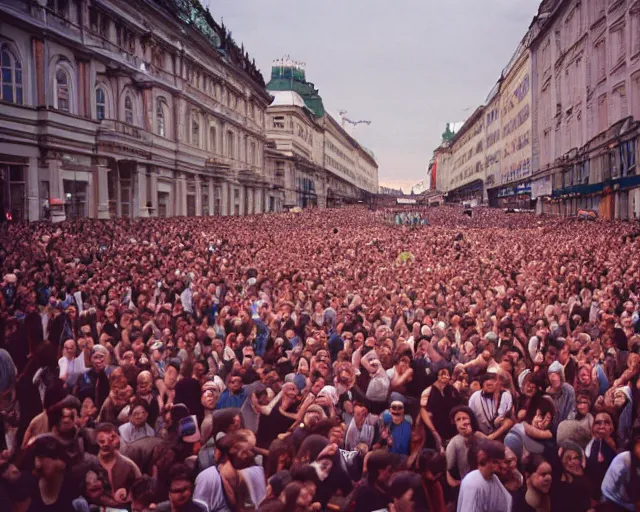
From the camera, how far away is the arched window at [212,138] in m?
55.6

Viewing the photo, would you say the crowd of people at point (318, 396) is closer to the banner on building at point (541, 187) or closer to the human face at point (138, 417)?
the human face at point (138, 417)

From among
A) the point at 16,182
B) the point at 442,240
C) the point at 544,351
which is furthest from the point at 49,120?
the point at 544,351

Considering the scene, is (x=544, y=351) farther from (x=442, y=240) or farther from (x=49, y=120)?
(x=49, y=120)

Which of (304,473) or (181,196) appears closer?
(304,473)

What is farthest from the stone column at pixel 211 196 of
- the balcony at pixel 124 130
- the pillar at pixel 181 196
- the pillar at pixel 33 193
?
the pillar at pixel 33 193

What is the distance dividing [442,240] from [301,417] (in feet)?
71.5

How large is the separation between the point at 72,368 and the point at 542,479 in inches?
231

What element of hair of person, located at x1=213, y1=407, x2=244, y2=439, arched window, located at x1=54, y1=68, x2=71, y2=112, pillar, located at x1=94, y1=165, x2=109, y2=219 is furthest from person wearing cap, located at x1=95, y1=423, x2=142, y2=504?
pillar, located at x1=94, y1=165, x2=109, y2=219

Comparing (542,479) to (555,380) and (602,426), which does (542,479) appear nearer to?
(602,426)

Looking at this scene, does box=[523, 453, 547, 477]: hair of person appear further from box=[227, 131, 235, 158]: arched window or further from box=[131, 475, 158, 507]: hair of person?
box=[227, 131, 235, 158]: arched window

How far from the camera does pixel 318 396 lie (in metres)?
7.04

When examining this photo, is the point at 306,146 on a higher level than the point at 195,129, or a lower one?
higher

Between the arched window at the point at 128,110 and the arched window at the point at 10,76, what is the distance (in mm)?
10978

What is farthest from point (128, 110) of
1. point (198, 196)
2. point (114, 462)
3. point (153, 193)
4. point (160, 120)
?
point (114, 462)
